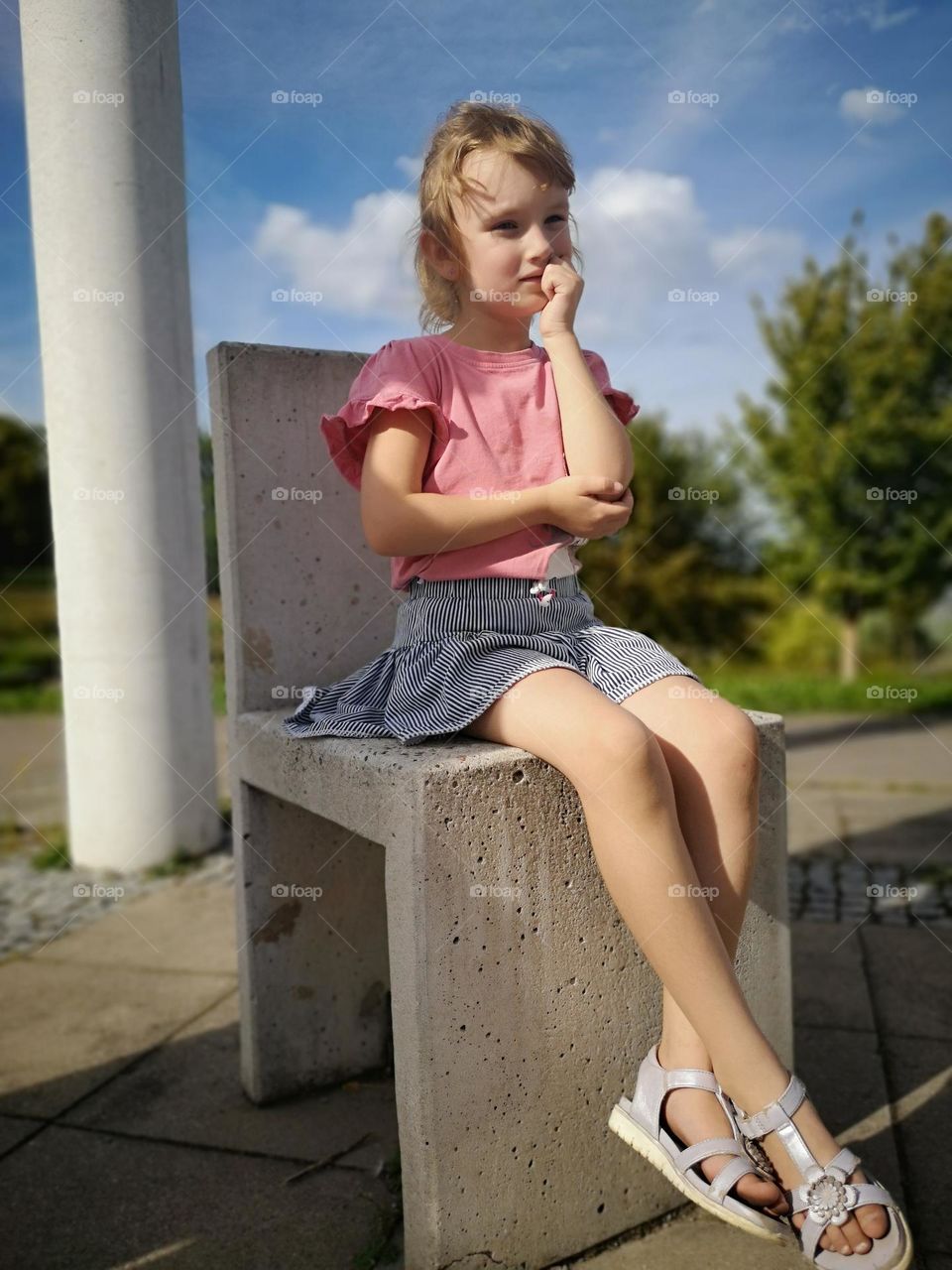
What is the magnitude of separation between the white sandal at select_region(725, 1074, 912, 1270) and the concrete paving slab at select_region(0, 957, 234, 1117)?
139cm

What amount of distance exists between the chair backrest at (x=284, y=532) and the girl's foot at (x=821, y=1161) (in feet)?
3.73

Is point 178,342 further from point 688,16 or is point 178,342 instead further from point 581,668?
point 581,668

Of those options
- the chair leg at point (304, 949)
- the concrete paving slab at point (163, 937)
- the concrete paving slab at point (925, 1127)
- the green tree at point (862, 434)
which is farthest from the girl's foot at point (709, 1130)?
the green tree at point (862, 434)

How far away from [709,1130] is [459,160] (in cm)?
158

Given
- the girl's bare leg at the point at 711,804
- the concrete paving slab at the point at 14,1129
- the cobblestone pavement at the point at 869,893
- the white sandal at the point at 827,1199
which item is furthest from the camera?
the cobblestone pavement at the point at 869,893

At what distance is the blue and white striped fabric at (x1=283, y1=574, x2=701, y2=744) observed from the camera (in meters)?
1.63

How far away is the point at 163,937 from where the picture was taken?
2.92 metres

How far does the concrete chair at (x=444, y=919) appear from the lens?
4.74ft

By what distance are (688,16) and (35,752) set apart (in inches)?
193

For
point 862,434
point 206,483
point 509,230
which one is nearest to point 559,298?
point 509,230

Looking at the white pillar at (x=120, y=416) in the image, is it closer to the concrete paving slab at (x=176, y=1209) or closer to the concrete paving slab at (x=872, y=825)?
the concrete paving slab at (x=176, y=1209)

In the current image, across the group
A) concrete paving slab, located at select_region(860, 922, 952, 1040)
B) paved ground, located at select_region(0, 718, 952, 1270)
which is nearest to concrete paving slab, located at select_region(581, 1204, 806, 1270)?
paved ground, located at select_region(0, 718, 952, 1270)

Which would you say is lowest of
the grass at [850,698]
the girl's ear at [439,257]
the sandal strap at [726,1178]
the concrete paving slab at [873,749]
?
the concrete paving slab at [873,749]

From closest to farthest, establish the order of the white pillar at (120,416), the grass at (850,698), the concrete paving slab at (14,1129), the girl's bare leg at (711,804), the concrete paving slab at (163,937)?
1. the girl's bare leg at (711,804)
2. the concrete paving slab at (14,1129)
3. the concrete paving slab at (163,937)
4. the white pillar at (120,416)
5. the grass at (850,698)
